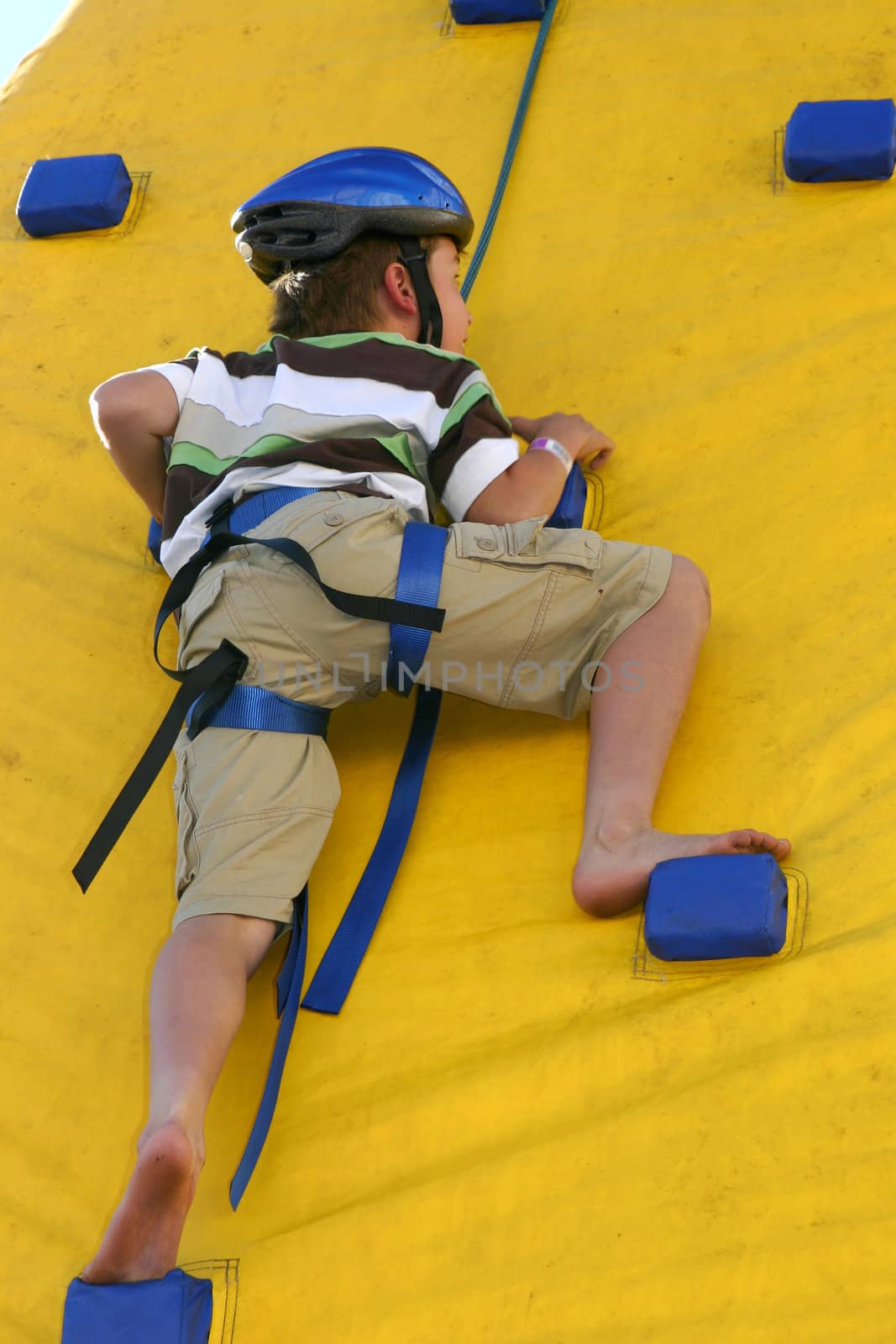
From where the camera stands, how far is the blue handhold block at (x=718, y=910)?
56.2 inches

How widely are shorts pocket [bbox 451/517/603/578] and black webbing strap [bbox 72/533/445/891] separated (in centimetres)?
9

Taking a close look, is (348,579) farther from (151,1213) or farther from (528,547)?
(151,1213)

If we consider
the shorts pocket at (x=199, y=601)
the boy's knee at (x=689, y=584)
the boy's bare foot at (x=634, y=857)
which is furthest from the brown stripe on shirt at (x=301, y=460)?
the boy's bare foot at (x=634, y=857)

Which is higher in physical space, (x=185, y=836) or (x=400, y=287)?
(x=400, y=287)

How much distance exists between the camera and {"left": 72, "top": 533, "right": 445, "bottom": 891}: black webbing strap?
5.11 ft

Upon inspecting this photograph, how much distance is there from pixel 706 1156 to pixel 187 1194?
0.46 m

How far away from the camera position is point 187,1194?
130 centimetres

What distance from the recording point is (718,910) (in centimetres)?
144

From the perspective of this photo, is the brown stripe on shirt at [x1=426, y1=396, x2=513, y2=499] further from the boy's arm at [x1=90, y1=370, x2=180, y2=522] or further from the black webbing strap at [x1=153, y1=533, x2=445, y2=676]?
the boy's arm at [x1=90, y1=370, x2=180, y2=522]

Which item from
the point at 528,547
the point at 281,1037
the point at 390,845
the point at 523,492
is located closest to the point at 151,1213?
the point at 281,1037

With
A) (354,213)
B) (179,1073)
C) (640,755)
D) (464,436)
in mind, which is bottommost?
(179,1073)

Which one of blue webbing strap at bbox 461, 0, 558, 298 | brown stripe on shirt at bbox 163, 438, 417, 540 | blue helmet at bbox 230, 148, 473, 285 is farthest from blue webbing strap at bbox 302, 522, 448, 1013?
blue webbing strap at bbox 461, 0, 558, 298

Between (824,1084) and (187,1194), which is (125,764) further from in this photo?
(824,1084)

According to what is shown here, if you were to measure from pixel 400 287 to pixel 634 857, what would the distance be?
0.82m
